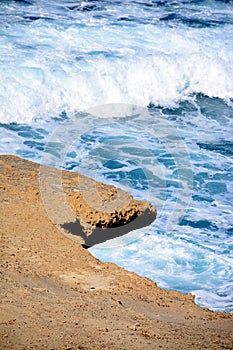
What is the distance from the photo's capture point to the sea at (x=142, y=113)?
221 inches

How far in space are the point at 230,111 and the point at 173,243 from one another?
6320 millimetres

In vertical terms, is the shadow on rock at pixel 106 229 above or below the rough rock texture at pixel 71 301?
below

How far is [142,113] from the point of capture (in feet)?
35.6

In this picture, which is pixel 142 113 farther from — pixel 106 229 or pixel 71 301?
pixel 71 301

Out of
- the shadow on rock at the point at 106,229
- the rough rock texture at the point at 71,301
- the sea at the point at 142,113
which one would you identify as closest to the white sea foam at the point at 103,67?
the sea at the point at 142,113

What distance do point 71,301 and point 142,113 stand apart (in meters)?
7.61

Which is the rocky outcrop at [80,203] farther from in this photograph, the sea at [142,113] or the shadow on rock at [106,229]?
the sea at [142,113]

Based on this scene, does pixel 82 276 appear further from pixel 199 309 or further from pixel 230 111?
pixel 230 111

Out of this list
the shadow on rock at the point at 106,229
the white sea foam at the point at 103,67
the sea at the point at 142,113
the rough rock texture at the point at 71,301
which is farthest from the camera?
the white sea foam at the point at 103,67

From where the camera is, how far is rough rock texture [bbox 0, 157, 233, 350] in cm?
306

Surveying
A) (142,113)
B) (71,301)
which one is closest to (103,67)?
(142,113)

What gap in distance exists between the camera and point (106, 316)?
341 centimetres

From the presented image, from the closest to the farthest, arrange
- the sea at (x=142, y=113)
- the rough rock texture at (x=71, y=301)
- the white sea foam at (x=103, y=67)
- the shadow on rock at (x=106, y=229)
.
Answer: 1. the rough rock texture at (x=71, y=301)
2. the shadow on rock at (x=106, y=229)
3. the sea at (x=142, y=113)
4. the white sea foam at (x=103, y=67)

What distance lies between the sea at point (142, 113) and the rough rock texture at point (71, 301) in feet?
2.78
